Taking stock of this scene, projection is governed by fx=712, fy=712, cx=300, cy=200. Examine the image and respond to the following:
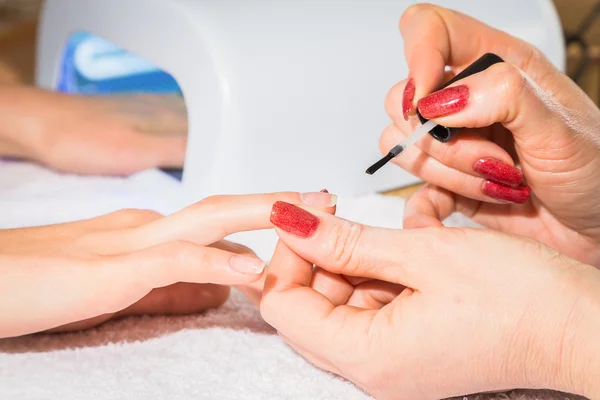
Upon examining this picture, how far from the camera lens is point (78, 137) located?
1102mm

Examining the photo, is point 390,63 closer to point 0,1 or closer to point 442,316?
point 442,316

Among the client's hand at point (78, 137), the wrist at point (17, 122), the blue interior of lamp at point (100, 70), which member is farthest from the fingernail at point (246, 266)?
the blue interior of lamp at point (100, 70)

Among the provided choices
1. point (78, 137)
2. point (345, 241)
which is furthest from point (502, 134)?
point (78, 137)

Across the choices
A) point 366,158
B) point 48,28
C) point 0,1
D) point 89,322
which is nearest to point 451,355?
point 89,322

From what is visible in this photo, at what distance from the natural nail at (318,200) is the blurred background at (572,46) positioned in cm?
140

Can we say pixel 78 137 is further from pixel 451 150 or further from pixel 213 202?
pixel 451 150

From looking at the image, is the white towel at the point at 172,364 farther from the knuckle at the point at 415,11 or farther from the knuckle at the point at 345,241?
the knuckle at the point at 415,11

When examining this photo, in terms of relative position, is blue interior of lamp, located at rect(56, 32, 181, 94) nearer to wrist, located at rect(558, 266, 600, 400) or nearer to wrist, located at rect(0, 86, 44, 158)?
wrist, located at rect(0, 86, 44, 158)

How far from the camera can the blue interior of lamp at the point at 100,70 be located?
135cm

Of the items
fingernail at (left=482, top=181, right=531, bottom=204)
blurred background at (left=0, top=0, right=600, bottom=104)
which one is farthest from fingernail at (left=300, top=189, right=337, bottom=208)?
blurred background at (left=0, top=0, right=600, bottom=104)

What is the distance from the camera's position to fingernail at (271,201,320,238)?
597 mm

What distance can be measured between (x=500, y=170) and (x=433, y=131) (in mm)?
87

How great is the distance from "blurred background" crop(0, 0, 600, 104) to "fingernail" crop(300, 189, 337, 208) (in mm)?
1403

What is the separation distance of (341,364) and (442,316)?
0.10 meters
